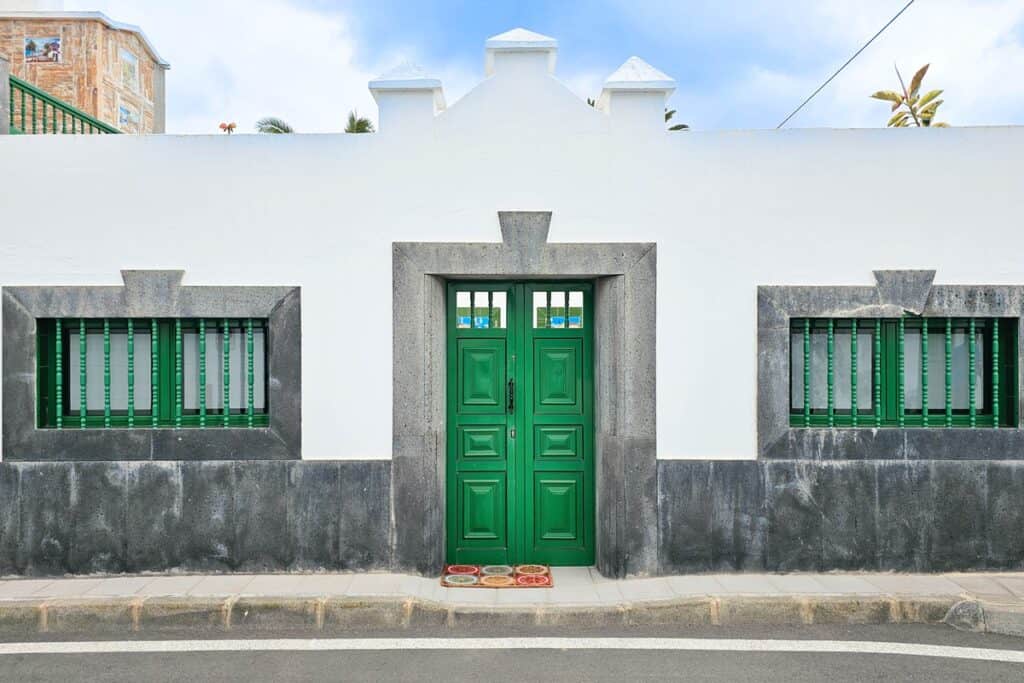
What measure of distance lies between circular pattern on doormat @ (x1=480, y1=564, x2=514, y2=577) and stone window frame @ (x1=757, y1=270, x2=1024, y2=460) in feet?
6.88

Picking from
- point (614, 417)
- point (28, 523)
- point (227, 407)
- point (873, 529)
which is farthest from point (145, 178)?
point (873, 529)

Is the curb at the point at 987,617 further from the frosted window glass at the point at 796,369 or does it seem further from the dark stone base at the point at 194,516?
the dark stone base at the point at 194,516

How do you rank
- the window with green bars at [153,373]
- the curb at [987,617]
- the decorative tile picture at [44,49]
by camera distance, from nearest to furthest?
the curb at [987,617]
the window with green bars at [153,373]
the decorative tile picture at [44,49]

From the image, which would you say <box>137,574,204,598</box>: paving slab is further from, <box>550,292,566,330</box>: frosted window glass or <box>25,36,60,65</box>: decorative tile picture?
<box>25,36,60,65</box>: decorative tile picture

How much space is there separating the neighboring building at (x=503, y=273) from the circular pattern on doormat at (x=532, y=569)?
57cm

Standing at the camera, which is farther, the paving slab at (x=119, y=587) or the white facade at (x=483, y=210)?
the white facade at (x=483, y=210)

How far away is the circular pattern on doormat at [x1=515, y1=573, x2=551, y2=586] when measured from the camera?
6.12 metres

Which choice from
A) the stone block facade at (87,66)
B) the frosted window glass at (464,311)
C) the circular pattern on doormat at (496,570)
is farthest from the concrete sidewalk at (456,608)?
the stone block facade at (87,66)

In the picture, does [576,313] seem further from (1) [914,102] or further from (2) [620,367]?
(1) [914,102]

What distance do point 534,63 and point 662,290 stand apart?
1919mm

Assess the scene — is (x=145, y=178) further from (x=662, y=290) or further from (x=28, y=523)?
(x=662, y=290)

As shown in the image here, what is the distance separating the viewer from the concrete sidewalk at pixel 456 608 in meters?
5.51

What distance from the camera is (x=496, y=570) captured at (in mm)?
6441

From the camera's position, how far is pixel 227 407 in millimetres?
6312
